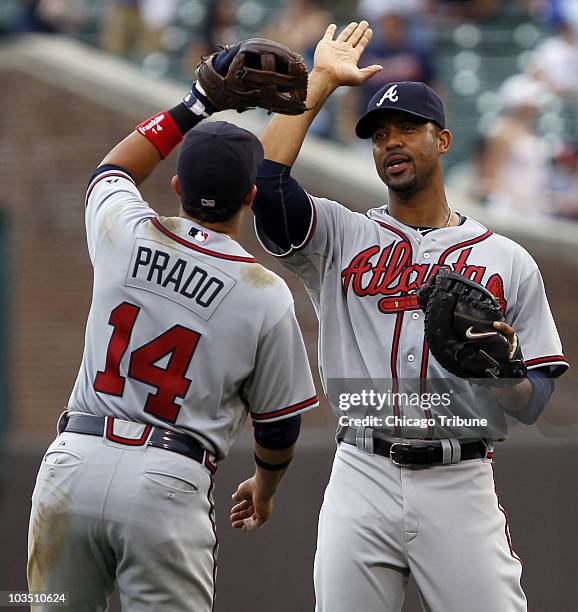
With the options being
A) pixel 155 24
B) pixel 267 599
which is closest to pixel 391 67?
pixel 155 24

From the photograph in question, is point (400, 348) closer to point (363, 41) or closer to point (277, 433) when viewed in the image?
point (277, 433)

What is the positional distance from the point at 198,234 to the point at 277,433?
1.95 feet

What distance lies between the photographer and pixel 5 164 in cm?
984

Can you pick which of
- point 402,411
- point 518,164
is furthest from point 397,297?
point 518,164

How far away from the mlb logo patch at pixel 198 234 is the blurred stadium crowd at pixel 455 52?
5.57 metres

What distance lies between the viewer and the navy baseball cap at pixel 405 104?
360 cm

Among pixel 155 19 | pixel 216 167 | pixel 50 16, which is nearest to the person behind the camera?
pixel 216 167

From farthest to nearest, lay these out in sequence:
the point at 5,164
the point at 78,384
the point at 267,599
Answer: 1. the point at 5,164
2. the point at 267,599
3. the point at 78,384

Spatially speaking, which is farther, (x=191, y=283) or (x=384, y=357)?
(x=384, y=357)

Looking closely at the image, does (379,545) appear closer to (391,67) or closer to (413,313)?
(413,313)

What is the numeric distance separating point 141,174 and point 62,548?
42.8 inches

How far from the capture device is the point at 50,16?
407 inches

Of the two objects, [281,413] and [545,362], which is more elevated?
[545,362]

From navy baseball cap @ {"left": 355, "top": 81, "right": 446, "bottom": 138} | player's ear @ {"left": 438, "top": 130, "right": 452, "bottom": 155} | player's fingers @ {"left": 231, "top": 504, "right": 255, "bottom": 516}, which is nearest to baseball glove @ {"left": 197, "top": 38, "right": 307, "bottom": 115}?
navy baseball cap @ {"left": 355, "top": 81, "right": 446, "bottom": 138}
